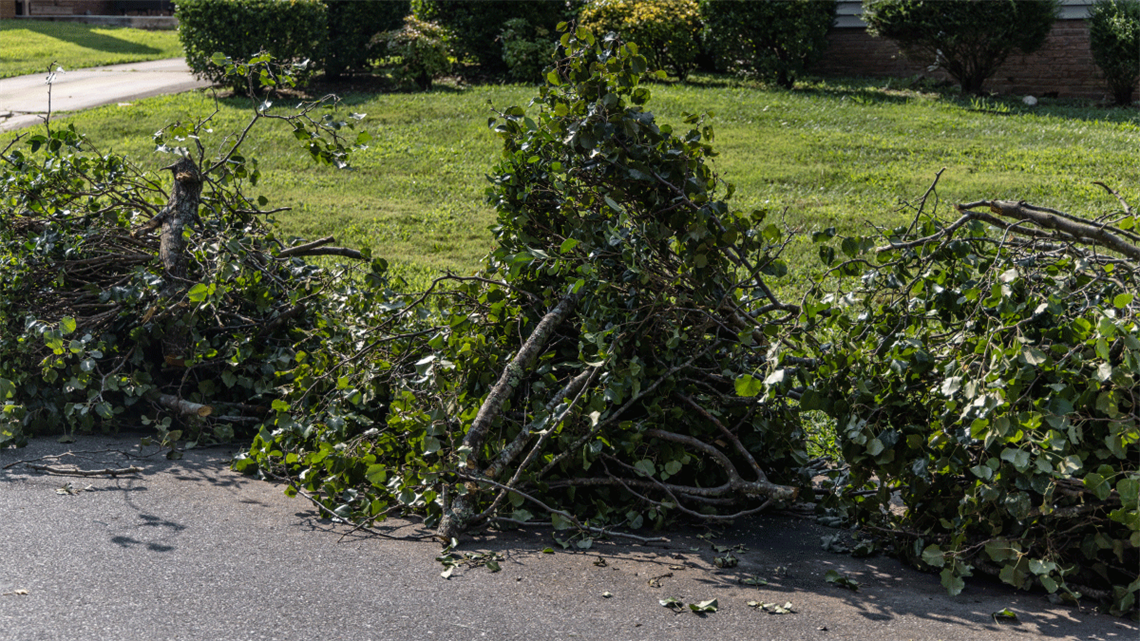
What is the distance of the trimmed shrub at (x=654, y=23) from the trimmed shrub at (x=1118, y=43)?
5741mm

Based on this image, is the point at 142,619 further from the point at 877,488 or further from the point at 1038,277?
the point at 1038,277

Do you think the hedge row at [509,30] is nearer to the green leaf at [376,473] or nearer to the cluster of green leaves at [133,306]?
the cluster of green leaves at [133,306]

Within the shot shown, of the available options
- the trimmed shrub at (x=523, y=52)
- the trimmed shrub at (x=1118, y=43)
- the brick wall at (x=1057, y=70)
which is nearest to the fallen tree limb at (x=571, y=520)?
the trimmed shrub at (x=523, y=52)

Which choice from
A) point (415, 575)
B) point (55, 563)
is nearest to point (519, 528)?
point (415, 575)

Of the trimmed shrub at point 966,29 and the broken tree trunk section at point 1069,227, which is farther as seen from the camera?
the trimmed shrub at point 966,29

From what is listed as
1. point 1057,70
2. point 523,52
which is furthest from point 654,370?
point 1057,70

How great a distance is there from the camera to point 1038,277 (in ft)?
12.8

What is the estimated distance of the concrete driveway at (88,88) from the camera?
15.7 m

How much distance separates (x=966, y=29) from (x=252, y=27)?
10.4m

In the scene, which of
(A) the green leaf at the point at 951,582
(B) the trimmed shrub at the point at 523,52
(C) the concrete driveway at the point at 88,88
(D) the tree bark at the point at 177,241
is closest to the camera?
(A) the green leaf at the point at 951,582

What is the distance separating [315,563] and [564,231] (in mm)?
1935

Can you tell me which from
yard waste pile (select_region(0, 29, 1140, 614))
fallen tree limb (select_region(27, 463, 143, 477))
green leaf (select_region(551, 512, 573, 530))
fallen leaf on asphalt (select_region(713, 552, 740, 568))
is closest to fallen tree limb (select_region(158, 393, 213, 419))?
yard waste pile (select_region(0, 29, 1140, 614))

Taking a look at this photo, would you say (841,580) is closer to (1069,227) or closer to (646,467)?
(646,467)

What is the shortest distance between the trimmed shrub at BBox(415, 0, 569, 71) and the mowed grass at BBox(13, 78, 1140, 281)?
153cm
